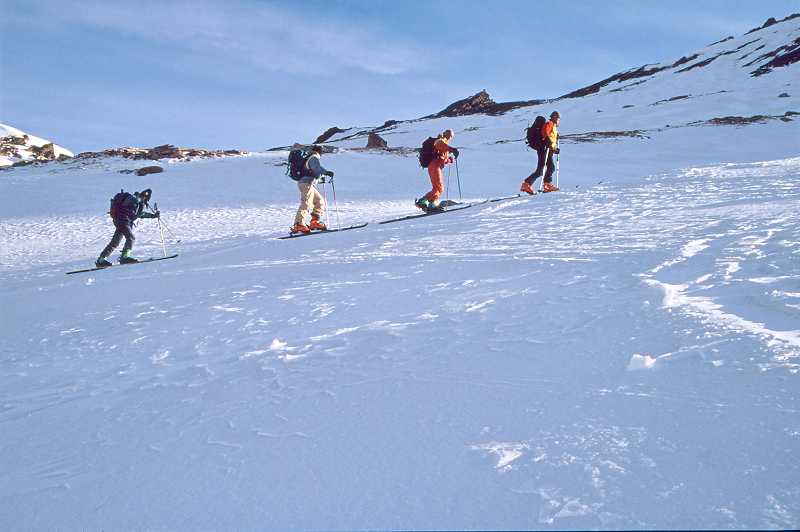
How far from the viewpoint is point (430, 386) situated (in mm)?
2484

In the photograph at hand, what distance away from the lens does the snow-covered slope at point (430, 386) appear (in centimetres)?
165

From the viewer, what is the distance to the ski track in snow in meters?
1.71

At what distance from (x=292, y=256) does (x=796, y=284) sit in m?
5.56

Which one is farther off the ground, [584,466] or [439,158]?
[439,158]

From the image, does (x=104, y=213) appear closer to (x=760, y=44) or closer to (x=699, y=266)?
(x=699, y=266)

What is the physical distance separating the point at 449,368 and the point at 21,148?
274 feet

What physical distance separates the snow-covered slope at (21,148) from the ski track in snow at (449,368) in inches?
2486

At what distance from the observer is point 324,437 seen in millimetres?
2117

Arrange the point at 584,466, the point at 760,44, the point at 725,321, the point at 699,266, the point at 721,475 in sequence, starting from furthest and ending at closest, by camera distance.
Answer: the point at 760,44, the point at 699,266, the point at 725,321, the point at 584,466, the point at 721,475

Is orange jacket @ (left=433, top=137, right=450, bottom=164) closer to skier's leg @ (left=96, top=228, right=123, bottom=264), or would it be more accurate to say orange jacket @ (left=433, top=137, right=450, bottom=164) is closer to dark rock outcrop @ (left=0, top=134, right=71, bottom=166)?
skier's leg @ (left=96, top=228, right=123, bottom=264)

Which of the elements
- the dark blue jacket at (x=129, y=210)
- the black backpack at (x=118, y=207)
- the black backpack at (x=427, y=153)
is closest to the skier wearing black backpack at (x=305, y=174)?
the black backpack at (x=427, y=153)

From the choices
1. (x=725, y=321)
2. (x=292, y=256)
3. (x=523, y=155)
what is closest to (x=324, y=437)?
(x=725, y=321)

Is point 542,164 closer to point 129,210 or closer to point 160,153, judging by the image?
point 129,210

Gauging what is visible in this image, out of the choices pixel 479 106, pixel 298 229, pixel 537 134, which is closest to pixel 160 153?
pixel 298 229
